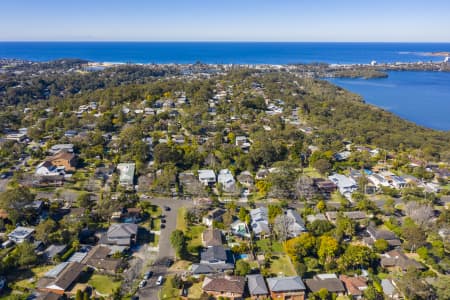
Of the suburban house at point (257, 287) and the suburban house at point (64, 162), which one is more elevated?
the suburban house at point (64, 162)

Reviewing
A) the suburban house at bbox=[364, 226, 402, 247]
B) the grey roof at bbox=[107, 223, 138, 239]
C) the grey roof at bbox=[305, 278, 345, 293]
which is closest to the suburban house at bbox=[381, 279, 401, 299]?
the grey roof at bbox=[305, 278, 345, 293]

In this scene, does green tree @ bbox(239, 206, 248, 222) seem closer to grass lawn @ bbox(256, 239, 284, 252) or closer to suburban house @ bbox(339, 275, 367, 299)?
grass lawn @ bbox(256, 239, 284, 252)

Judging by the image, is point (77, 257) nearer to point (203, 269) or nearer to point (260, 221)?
point (203, 269)

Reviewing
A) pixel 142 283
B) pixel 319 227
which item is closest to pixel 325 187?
pixel 319 227

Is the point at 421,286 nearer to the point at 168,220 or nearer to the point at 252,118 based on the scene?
the point at 168,220

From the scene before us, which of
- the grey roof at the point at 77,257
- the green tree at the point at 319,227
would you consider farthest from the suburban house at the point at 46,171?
the green tree at the point at 319,227

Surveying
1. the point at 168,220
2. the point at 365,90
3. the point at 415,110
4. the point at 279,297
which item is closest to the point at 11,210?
the point at 168,220

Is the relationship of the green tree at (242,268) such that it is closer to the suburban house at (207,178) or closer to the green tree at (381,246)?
the green tree at (381,246)
